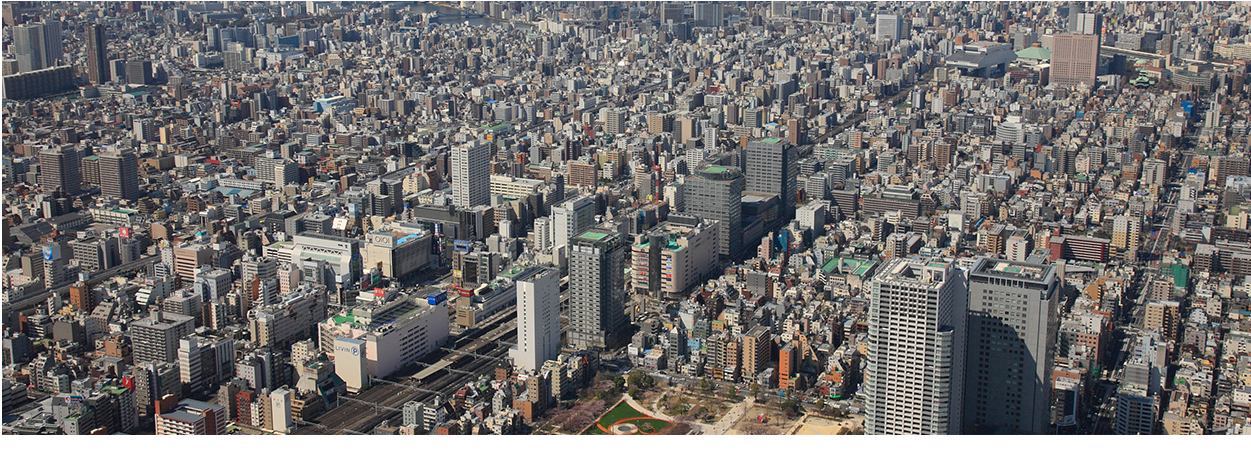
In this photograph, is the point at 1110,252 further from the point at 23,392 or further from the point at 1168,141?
→ the point at 23,392

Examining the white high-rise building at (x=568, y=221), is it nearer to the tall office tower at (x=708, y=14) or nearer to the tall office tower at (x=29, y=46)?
the tall office tower at (x=29, y=46)

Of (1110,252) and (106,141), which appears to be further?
(106,141)

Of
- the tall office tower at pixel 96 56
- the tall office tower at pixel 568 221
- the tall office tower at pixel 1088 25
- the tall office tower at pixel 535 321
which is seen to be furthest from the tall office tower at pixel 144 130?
the tall office tower at pixel 1088 25

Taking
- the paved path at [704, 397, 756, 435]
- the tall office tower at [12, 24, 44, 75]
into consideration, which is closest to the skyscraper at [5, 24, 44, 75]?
the tall office tower at [12, 24, 44, 75]

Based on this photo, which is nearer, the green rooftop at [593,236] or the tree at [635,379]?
the tree at [635,379]

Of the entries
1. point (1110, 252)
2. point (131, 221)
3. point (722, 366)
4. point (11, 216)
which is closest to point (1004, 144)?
point (1110, 252)

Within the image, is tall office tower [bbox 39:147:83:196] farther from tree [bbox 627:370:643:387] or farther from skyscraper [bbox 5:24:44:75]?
tree [bbox 627:370:643:387]
